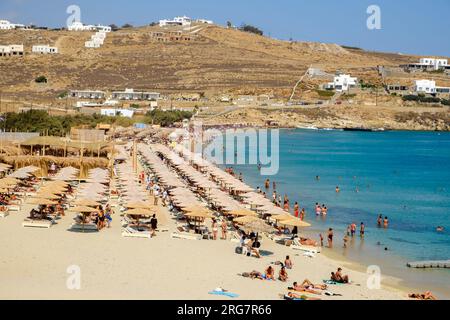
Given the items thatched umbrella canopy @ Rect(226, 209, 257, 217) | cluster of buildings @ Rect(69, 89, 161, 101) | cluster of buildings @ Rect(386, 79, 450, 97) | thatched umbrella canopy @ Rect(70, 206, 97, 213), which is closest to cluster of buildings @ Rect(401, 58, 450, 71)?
cluster of buildings @ Rect(386, 79, 450, 97)

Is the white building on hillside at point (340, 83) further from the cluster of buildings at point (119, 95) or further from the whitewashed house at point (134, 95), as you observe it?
the whitewashed house at point (134, 95)

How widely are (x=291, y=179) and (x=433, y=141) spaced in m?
58.1

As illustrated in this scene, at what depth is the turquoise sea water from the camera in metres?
21.6

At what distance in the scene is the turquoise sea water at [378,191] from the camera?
21.6 metres

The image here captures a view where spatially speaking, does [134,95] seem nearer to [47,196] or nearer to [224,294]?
[47,196]

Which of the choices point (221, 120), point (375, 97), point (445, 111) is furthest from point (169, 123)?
point (445, 111)

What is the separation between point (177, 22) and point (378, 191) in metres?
142

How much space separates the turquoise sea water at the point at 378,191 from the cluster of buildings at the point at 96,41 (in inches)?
2601

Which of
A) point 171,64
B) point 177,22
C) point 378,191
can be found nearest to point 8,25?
point 177,22

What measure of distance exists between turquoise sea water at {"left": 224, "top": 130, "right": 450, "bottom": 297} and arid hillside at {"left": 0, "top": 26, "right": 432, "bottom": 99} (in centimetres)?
3349

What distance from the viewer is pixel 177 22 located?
175875 millimetres

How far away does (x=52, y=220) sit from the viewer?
2066cm
